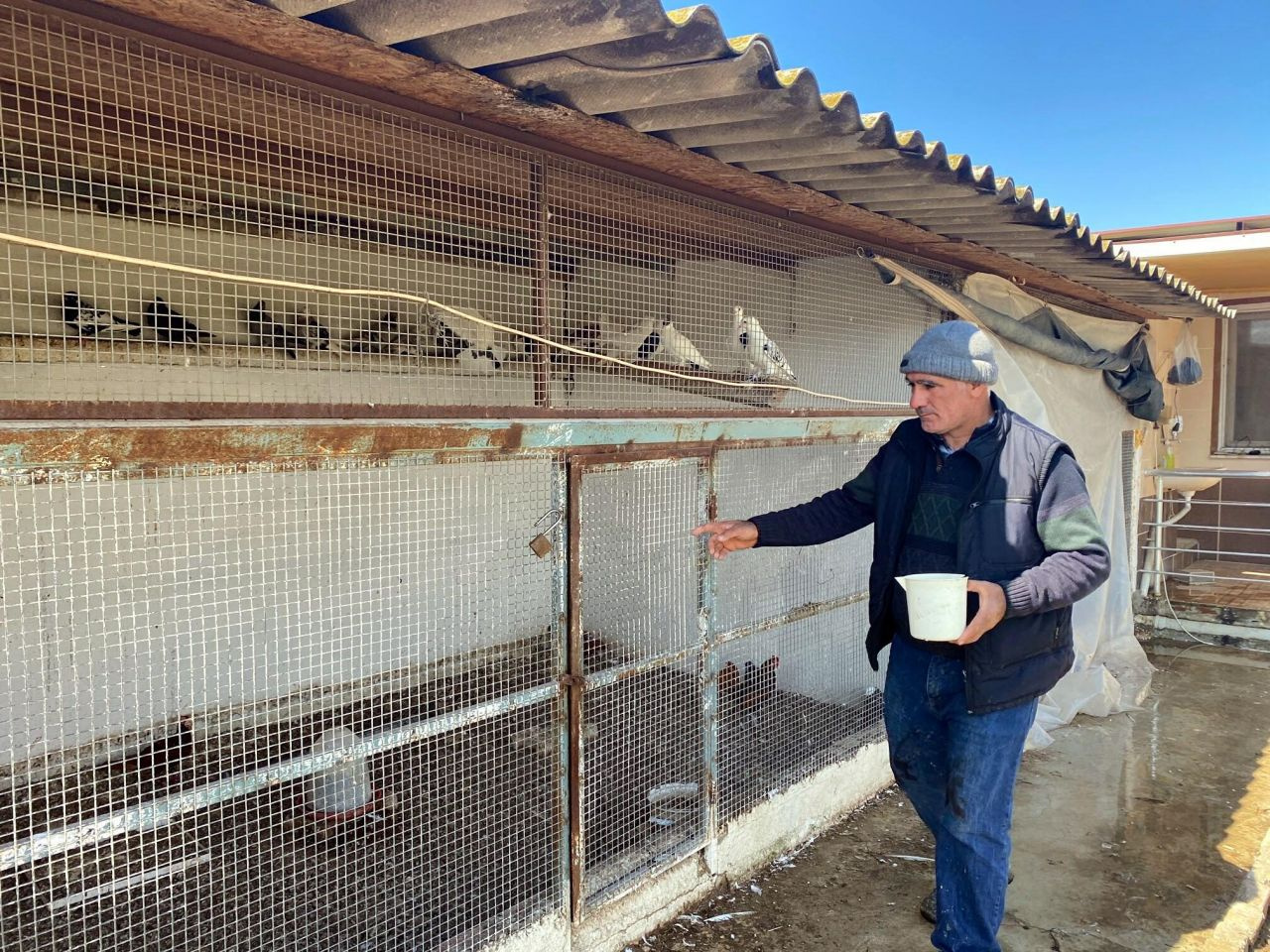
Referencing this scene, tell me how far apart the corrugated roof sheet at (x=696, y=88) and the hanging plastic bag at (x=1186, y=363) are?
4518mm

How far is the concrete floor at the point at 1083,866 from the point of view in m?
2.86

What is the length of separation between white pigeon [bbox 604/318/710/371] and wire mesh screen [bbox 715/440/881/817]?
2.17 ft

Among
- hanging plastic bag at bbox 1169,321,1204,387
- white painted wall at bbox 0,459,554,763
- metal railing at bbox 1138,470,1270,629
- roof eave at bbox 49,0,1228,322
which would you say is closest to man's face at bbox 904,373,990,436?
roof eave at bbox 49,0,1228,322

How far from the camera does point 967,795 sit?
2387 millimetres

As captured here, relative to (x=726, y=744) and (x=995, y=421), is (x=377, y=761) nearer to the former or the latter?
(x=726, y=744)

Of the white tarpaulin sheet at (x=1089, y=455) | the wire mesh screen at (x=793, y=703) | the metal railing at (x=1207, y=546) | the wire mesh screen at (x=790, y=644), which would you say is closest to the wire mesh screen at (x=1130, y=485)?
the metal railing at (x=1207, y=546)

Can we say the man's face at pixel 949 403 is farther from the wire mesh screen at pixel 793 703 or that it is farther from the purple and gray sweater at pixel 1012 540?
the wire mesh screen at pixel 793 703

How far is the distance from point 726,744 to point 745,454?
152 cm

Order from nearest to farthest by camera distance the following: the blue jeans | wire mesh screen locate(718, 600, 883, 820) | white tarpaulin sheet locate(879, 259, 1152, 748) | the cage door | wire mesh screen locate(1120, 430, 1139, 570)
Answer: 1. the blue jeans
2. the cage door
3. wire mesh screen locate(718, 600, 883, 820)
4. white tarpaulin sheet locate(879, 259, 1152, 748)
5. wire mesh screen locate(1120, 430, 1139, 570)

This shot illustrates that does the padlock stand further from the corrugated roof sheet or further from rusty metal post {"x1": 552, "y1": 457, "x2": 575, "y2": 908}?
the corrugated roof sheet

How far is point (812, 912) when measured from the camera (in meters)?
3.00

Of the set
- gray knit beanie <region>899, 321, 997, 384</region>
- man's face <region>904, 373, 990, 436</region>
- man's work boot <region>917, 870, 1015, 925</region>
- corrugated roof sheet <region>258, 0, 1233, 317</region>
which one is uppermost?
corrugated roof sheet <region>258, 0, 1233, 317</region>

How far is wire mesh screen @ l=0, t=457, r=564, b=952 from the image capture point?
195 cm

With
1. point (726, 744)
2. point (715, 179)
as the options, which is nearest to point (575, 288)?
point (715, 179)
